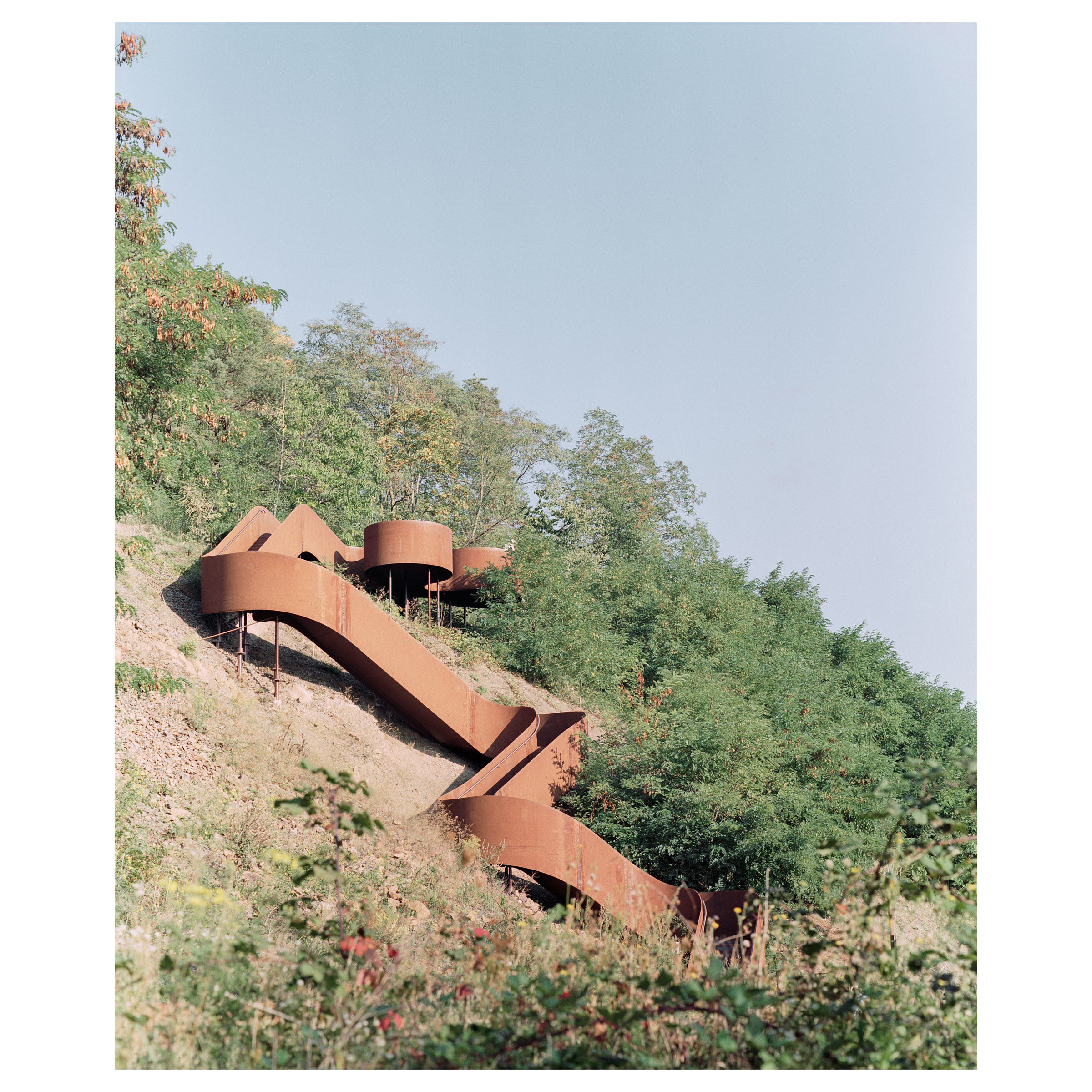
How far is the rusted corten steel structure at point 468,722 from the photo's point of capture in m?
9.79

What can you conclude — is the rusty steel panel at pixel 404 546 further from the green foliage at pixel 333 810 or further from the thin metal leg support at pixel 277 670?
the green foliage at pixel 333 810

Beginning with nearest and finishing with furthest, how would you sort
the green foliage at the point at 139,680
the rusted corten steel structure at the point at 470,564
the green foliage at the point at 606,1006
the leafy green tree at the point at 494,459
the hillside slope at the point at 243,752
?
the green foliage at the point at 606,1006
the green foliage at the point at 139,680
the hillside slope at the point at 243,752
the rusted corten steel structure at the point at 470,564
the leafy green tree at the point at 494,459

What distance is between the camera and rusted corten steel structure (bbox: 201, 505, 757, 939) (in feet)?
32.1

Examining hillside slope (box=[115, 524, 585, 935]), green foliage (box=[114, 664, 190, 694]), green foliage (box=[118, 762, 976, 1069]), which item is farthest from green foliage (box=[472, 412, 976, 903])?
green foliage (box=[114, 664, 190, 694])

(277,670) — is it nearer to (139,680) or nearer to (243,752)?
(243,752)

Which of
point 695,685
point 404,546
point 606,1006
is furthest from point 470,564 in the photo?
point 606,1006

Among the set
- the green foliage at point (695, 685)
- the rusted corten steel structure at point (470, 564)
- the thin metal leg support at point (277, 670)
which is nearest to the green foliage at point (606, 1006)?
the green foliage at point (695, 685)

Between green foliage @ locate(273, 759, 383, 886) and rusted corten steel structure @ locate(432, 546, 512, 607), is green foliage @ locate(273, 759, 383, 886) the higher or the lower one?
the lower one

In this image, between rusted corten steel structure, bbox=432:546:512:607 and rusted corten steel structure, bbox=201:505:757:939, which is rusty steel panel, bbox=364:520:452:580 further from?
rusted corten steel structure, bbox=201:505:757:939
